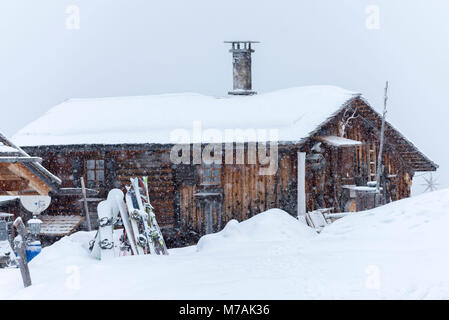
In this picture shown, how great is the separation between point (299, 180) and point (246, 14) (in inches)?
2513

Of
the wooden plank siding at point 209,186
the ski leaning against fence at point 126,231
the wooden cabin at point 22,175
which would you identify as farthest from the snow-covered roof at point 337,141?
the wooden cabin at point 22,175

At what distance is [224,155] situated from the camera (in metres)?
16.4

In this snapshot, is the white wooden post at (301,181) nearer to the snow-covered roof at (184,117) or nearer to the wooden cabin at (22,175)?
the snow-covered roof at (184,117)

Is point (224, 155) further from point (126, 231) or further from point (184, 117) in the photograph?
point (126, 231)

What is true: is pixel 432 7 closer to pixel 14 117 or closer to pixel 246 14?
pixel 246 14

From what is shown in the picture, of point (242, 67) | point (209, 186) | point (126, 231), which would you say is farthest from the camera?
point (242, 67)

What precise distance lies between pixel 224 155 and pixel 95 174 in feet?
13.3

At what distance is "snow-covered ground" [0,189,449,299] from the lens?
7074 millimetres

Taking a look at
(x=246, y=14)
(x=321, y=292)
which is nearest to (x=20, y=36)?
(x=246, y=14)

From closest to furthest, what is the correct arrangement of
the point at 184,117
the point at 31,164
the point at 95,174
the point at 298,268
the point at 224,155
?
the point at 298,268 → the point at 31,164 → the point at 224,155 → the point at 95,174 → the point at 184,117

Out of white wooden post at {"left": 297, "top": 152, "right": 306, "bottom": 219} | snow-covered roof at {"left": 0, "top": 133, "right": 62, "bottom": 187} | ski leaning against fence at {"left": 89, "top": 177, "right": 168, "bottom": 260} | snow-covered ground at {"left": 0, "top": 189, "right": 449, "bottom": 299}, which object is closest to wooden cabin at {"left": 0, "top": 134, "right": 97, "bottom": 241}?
snow-covered roof at {"left": 0, "top": 133, "right": 62, "bottom": 187}

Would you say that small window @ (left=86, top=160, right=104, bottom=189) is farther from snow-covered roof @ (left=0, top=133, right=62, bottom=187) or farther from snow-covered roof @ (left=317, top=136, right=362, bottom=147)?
snow-covered roof @ (left=0, top=133, right=62, bottom=187)

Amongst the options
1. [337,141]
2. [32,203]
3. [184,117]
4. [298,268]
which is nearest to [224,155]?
[184,117]

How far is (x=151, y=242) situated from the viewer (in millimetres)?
12625
